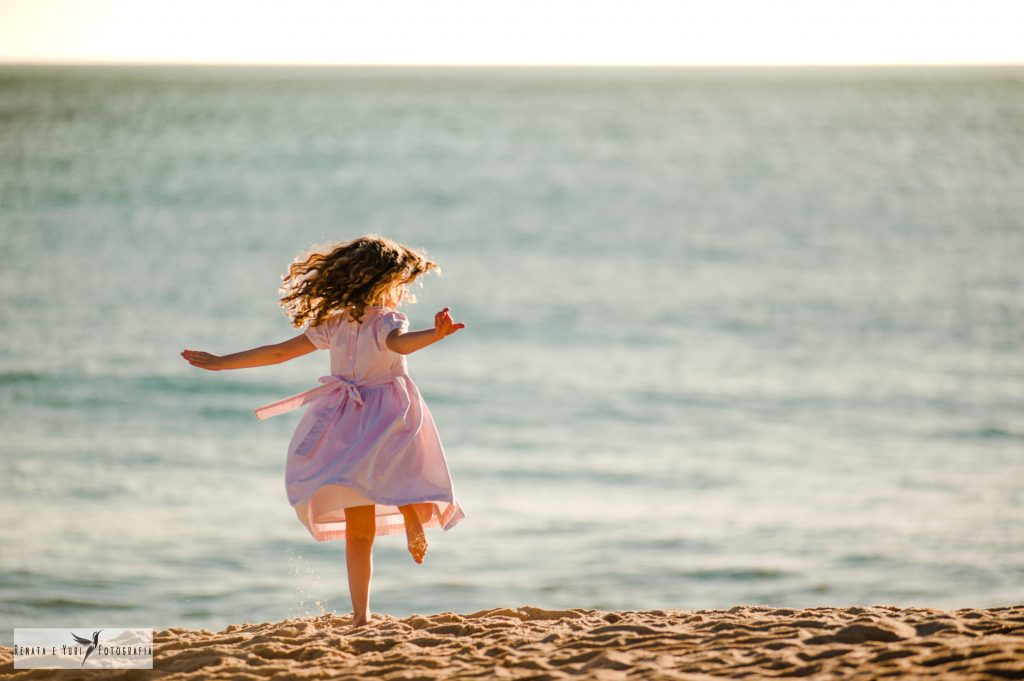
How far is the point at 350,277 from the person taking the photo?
15.8 feet

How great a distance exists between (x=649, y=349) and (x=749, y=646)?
12.7 metres

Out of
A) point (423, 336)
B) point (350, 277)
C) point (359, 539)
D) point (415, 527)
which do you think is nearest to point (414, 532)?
point (415, 527)

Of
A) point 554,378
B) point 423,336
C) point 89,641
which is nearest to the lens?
point 423,336

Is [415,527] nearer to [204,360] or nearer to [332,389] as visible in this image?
[332,389]

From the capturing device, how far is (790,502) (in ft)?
35.7

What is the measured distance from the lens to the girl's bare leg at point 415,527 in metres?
4.81

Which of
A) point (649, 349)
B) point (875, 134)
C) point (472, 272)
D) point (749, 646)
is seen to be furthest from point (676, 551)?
point (875, 134)

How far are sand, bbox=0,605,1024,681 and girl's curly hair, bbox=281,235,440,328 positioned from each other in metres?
1.37

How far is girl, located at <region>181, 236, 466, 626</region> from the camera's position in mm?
4727

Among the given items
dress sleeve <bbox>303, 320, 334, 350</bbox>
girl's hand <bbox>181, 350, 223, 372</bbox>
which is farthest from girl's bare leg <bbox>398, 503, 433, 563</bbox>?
girl's hand <bbox>181, 350, 223, 372</bbox>

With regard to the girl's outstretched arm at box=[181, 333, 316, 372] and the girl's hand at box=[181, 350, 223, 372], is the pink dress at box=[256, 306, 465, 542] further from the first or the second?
the girl's hand at box=[181, 350, 223, 372]

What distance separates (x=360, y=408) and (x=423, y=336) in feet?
1.54

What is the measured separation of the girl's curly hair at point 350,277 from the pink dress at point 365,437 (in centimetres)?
6

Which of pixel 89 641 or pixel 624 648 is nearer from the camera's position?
pixel 624 648
